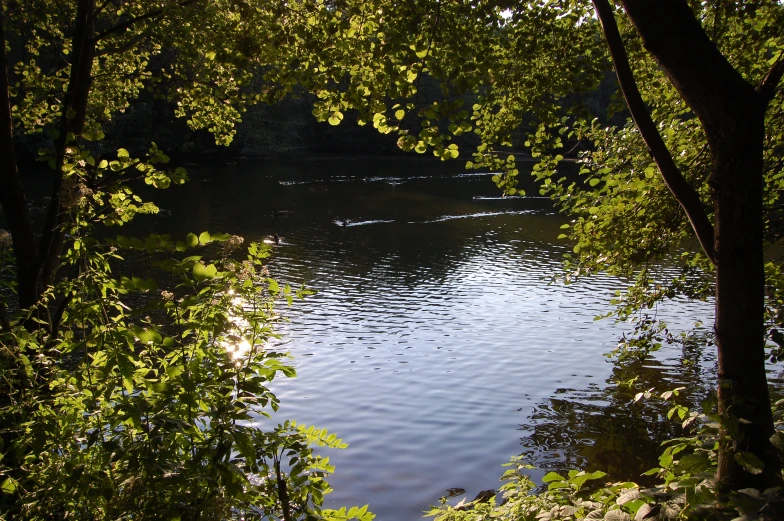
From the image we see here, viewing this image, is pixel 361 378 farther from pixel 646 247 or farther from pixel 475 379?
pixel 646 247

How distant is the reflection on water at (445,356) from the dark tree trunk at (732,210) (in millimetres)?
4972

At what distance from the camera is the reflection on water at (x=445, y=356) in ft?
31.9

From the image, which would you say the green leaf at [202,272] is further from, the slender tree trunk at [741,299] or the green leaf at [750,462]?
the green leaf at [750,462]

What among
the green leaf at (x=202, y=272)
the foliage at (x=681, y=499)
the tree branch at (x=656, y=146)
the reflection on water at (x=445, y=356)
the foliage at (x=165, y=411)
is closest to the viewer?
the foliage at (x=681, y=499)

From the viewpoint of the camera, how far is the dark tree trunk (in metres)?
3.24

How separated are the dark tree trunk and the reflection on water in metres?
4.97

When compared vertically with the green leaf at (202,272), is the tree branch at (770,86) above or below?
above

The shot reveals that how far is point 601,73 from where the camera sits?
5.05 m

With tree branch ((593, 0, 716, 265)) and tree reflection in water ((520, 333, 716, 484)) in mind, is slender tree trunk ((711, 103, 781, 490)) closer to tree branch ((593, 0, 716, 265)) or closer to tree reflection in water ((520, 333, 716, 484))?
tree branch ((593, 0, 716, 265))

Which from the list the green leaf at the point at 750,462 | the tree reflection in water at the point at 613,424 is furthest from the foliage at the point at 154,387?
the tree reflection in water at the point at 613,424

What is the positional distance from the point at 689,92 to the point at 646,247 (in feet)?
12.8

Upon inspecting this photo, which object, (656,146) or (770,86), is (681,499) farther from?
(770,86)

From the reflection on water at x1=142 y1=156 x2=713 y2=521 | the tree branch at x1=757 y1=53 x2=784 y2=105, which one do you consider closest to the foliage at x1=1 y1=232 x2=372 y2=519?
the tree branch at x1=757 y1=53 x2=784 y2=105

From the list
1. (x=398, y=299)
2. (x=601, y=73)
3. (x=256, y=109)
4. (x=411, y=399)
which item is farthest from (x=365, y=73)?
(x=256, y=109)
